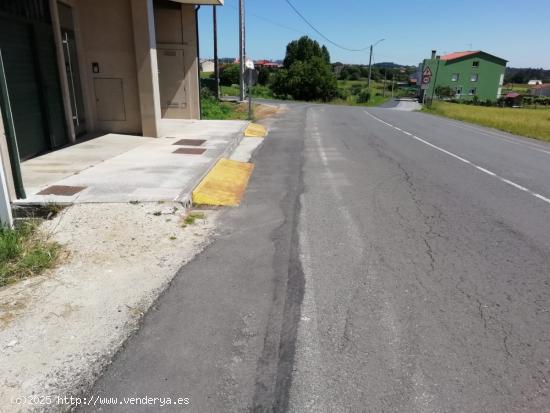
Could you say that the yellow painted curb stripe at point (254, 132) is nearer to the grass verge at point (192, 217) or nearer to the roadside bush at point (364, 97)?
the grass verge at point (192, 217)

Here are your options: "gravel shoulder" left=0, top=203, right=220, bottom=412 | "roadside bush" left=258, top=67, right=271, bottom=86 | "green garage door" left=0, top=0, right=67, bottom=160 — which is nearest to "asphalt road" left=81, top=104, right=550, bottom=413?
"gravel shoulder" left=0, top=203, right=220, bottom=412

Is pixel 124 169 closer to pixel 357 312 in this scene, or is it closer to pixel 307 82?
pixel 357 312

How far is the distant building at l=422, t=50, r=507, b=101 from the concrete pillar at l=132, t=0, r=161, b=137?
274 feet

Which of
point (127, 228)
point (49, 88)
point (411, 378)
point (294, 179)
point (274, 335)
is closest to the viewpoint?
point (411, 378)

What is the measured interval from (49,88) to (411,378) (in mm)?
9740

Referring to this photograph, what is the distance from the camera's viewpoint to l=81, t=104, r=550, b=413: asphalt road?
2764mm

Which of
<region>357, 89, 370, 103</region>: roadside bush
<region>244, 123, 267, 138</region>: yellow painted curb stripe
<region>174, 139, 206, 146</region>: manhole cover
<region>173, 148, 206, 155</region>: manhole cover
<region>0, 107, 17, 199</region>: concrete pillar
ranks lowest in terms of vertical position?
<region>357, 89, 370, 103</region>: roadside bush

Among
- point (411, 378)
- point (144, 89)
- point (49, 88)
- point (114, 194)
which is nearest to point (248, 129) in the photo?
point (144, 89)

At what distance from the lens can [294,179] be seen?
28.4ft

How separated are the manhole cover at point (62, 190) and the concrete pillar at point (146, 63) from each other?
5.86 m

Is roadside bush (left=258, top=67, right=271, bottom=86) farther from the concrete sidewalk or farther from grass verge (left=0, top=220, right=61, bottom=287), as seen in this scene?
grass verge (left=0, top=220, right=61, bottom=287)

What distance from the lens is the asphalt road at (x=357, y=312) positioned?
2.76 meters

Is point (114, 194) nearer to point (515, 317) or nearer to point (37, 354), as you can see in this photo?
point (37, 354)

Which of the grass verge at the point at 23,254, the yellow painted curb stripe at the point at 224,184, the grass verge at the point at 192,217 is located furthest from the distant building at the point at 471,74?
the grass verge at the point at 23,254
